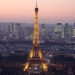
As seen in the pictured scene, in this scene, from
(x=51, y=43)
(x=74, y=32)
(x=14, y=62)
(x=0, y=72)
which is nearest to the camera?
(x=0, y=72)

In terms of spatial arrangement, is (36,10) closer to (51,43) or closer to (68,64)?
(68,64)

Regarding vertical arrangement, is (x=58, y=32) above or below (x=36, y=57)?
above

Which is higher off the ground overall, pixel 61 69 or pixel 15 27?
pixel 15 27

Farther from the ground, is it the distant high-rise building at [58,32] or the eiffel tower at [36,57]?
the distant high-rise building at [58,32]

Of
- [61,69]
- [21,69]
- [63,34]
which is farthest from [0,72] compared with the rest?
[63,34]

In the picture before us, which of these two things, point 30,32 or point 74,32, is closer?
point 30,32

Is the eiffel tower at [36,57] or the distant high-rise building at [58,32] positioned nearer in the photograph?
the eiffel tower at [36,57]

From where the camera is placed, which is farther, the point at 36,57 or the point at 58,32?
the point at 58,32

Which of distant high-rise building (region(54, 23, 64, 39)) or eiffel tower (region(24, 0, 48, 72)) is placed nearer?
eiffel tower (region(24, 0, 48, 72))

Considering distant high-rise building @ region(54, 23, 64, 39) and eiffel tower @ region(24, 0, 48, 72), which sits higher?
distant high-rise building @ region(54, 23, 64, 39)

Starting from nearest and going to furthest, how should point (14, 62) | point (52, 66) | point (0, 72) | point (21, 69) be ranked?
point (0, 72) < point (21, 69) < point (52, 66) < point (14, 62)
